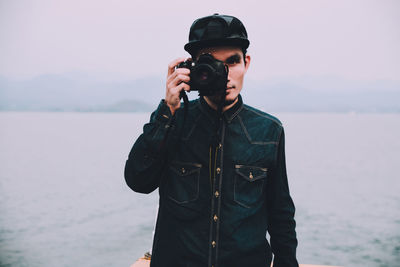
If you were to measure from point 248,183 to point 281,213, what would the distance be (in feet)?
0.73

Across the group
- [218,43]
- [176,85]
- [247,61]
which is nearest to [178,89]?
[176,85]

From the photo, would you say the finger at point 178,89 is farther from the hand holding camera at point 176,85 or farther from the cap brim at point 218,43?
the cap brim at point 218,43

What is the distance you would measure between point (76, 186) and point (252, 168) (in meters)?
19.3

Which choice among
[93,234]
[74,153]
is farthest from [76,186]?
[74,153]

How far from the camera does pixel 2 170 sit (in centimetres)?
2244

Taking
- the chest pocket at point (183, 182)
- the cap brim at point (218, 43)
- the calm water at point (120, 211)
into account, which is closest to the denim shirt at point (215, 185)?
the chest pocket at point (183, 182)

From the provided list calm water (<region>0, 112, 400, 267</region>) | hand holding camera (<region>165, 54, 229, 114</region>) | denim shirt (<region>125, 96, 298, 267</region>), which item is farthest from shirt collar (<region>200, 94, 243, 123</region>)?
calm water (<region>0, 112, 400, 267</region>)

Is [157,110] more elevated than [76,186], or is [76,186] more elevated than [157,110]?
[157,110]

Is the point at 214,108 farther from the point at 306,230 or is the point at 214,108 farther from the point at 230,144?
the point at 306,230

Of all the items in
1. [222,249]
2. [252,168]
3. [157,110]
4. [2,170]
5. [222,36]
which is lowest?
[2,170]

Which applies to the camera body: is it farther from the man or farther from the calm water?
the calm water

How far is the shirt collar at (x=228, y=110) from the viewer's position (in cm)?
142

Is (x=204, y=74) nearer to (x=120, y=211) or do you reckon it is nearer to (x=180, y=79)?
(x=180, y=79)

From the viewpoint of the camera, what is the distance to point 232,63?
4.42 feet
